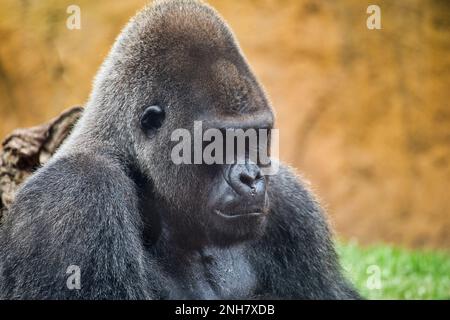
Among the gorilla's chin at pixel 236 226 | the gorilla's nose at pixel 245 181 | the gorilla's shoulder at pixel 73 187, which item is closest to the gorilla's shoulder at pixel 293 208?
the gorilla's chin at pixel 236 226

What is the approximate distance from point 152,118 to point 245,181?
674 millimetres

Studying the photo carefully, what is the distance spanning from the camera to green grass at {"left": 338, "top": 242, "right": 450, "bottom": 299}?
6.58 meters

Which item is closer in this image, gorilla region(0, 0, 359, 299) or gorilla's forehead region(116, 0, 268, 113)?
gorilla region(0, 0, 359, 299)

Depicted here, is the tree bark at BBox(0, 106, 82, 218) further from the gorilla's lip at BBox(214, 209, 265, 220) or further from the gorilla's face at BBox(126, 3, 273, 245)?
the gorilla's lip at BBox(214, 209, 265, 220)

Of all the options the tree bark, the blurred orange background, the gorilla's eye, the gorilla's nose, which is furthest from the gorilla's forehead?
the blurred orange background

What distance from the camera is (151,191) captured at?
4.18m

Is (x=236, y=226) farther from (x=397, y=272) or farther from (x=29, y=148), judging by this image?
(x=397, y=272)

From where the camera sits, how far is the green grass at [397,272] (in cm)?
658

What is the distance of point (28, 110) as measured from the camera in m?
10.9

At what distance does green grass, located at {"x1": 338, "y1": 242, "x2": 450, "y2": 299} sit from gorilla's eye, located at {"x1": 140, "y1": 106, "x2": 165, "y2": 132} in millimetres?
2760

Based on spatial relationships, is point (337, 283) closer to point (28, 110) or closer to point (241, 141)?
point (241, 141)

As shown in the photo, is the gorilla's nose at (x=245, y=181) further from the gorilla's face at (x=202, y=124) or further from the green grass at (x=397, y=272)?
the green grass at (x=397, y=272)
